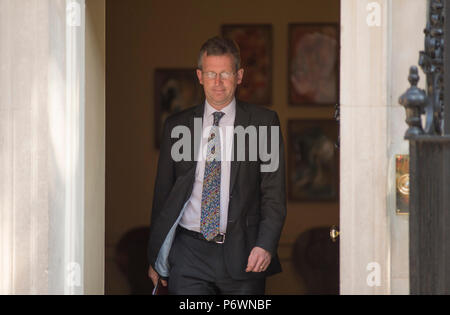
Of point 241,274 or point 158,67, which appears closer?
point 241,274

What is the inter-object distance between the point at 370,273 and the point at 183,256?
1.18m

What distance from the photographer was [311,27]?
7480 mm

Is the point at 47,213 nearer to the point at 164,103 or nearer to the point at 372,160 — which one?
the point at 372,160

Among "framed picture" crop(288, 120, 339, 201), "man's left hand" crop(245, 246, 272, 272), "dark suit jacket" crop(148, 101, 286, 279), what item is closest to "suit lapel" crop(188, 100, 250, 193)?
"dark suit jacket" crop(148, 101, 286, 279)

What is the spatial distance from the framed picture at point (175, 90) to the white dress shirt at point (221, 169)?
11.6 feet

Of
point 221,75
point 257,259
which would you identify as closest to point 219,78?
point 221,75

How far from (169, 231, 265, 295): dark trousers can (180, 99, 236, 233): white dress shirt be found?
11cm

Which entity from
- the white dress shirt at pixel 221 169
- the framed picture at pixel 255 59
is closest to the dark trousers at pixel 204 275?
the white dress shirt at pixel 221 169

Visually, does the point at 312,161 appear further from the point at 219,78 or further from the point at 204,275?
the point at 204,275

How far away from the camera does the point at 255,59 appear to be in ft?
24.6

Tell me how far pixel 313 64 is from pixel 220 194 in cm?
405

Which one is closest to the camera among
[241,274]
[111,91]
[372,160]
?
[372,160]

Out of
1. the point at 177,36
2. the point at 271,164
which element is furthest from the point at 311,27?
the point at 271,164
